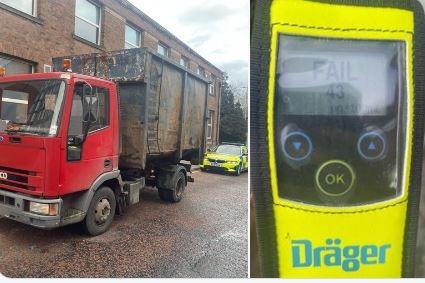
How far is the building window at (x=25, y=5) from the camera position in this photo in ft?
11.2

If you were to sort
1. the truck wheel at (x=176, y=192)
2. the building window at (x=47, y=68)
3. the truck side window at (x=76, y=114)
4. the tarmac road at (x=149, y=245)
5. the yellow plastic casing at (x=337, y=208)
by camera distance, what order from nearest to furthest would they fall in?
the yellow plastic casing at (x=337, y=208)
the tarmac road at (x=149, y=245)
the truck side window at (x=76, y=114)
the building window at (x=47, y=68)
the truck wheel at (x=176, y=192)

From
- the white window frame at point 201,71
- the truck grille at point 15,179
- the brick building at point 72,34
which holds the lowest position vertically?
the truck grille at point 15,179

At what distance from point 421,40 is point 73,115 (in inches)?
90.6

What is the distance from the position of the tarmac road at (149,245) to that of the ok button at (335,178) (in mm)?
311

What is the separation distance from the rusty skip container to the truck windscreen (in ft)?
2.43

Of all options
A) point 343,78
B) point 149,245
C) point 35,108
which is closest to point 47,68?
point 35,108

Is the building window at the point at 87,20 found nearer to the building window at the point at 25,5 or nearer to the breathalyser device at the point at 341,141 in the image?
the building window at the point at 25,5

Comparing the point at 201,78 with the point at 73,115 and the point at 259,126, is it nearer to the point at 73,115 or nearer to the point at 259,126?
the point at 73,115

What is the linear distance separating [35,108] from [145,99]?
1001 millimetres

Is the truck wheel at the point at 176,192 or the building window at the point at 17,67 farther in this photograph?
the truck wheel at the point at 176,192

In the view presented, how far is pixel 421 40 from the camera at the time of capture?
747 millimetres

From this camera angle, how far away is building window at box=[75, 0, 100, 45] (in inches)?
172

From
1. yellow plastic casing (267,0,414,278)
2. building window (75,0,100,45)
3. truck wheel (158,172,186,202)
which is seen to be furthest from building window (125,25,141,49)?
yellow plastic casing (267,0,414,278)

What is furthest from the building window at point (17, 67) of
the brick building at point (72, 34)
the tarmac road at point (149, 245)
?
the tarmac road at point (149, 245)
